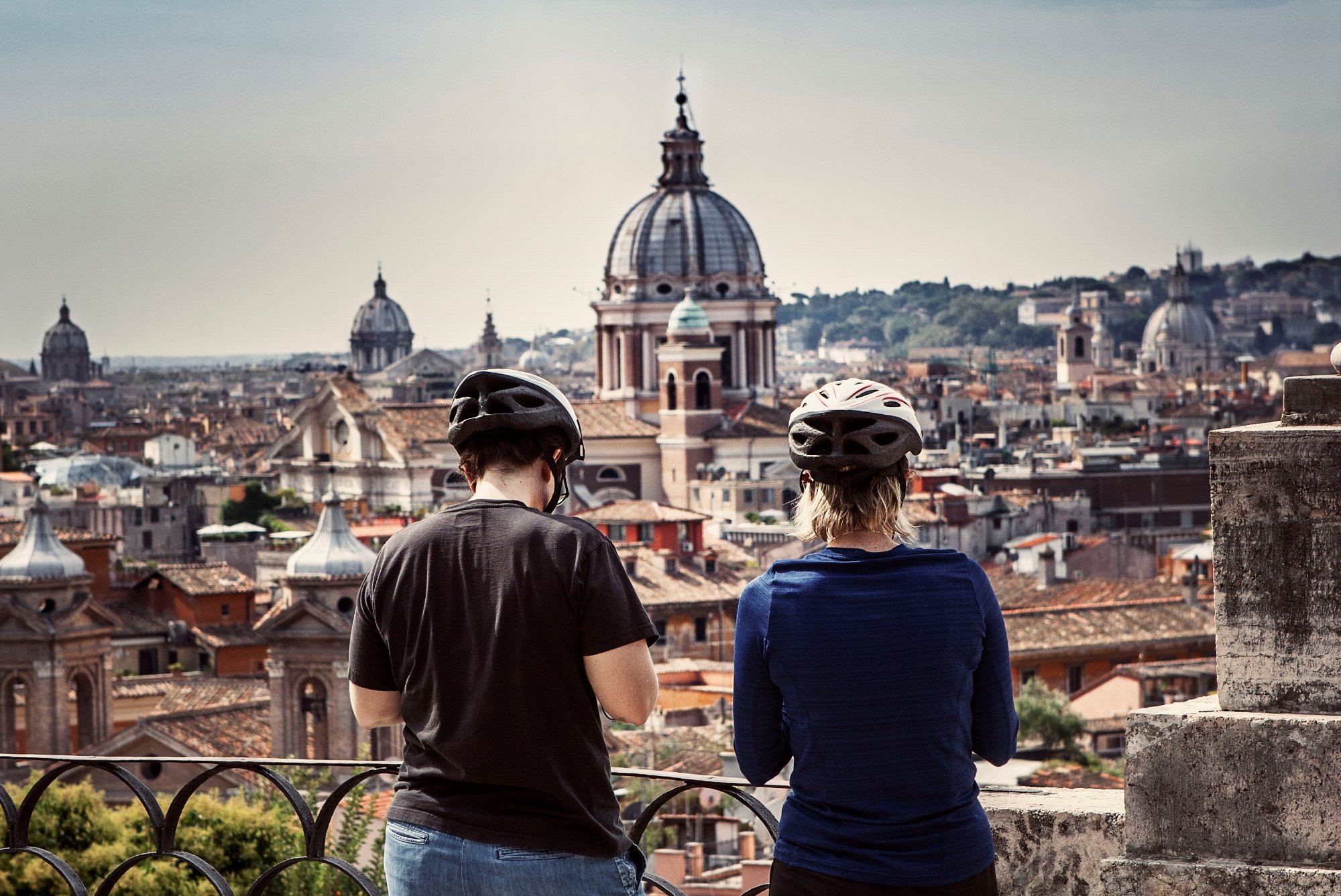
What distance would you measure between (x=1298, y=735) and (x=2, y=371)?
134300mm

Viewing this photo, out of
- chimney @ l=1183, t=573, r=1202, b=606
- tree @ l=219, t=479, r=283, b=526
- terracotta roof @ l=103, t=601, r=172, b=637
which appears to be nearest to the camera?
terracotta roof @ l=103, t=601, r=172, b=637

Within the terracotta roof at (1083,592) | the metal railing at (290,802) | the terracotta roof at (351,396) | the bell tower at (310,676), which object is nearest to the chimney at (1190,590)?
the terracotta roof at (1083,592)

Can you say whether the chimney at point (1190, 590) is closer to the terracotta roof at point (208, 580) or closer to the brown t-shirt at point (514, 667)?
the terracotta roof at point (208, 580)

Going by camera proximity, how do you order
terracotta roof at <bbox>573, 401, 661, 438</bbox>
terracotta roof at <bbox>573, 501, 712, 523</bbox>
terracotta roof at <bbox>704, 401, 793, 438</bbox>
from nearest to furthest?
terracotta roof at <bbox>573, 501, 712, 523</bbox>
terracotta roof at <bbox>704, 401, 793, 438</bbox>
terracotta roof at <bbox>573, 401, 661, 438</bbox>

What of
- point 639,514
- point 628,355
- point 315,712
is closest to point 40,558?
point 315,712

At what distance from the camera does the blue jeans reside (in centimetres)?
262

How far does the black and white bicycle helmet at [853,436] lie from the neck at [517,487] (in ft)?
0.96

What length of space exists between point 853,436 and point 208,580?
28.9 metres

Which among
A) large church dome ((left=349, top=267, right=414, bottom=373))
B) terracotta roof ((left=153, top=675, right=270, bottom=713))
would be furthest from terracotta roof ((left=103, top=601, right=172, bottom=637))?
large church dome ((left=349, top=267, right=414, bottom=373))

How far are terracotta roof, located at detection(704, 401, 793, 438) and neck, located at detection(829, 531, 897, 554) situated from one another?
1884 inches

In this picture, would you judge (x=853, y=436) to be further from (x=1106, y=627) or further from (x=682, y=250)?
(x=682, y=250)

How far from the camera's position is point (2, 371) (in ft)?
432

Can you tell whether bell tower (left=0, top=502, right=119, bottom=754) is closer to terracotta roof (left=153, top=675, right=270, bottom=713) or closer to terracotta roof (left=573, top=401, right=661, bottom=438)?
terracotta roof (left=153, top=675, right=270, bottom=713)

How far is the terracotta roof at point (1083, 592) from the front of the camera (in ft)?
107
